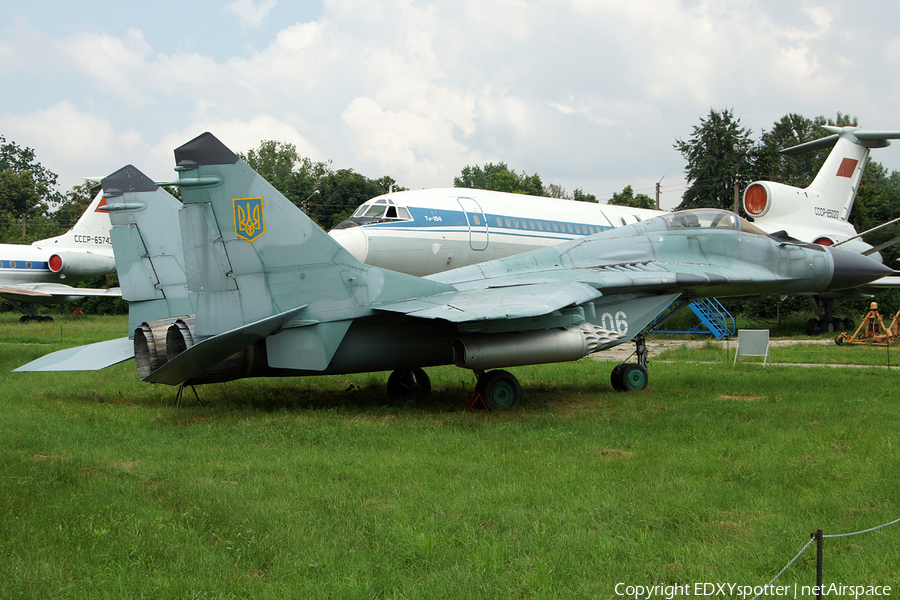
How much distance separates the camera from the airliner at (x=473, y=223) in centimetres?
1606

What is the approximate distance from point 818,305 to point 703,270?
1717 cm

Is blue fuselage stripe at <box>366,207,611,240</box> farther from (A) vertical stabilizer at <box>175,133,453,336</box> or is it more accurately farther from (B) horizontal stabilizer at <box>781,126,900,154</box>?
(B) horizontal stabilizer at <box>781,126,900,154</box>

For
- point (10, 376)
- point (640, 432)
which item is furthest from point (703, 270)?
point (10, 376)

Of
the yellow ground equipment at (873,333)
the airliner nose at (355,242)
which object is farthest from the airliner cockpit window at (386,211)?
the yellow ground equipment at (873,333)

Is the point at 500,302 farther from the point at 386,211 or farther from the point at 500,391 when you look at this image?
the point at 386,211

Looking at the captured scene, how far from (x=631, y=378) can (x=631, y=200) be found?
42.2 m

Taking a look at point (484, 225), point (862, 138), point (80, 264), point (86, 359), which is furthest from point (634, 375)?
point (80, 264)

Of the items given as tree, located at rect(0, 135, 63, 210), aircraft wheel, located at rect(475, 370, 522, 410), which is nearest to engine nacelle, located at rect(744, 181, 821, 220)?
aircraft wheel, located at rect(475, 370, 522, 410)

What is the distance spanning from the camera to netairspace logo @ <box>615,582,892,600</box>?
3811mm

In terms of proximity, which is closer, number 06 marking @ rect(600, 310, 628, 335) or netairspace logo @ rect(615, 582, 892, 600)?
netairspace logo @ rect(615, 582, 892, 600)

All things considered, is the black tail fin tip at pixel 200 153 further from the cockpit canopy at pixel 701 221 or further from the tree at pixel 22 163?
the tree at pixel 22 163

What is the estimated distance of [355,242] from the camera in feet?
51.1

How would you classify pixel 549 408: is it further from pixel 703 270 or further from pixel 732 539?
pixel 732 539

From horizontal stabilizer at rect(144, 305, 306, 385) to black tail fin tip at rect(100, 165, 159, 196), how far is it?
341 centimetres
